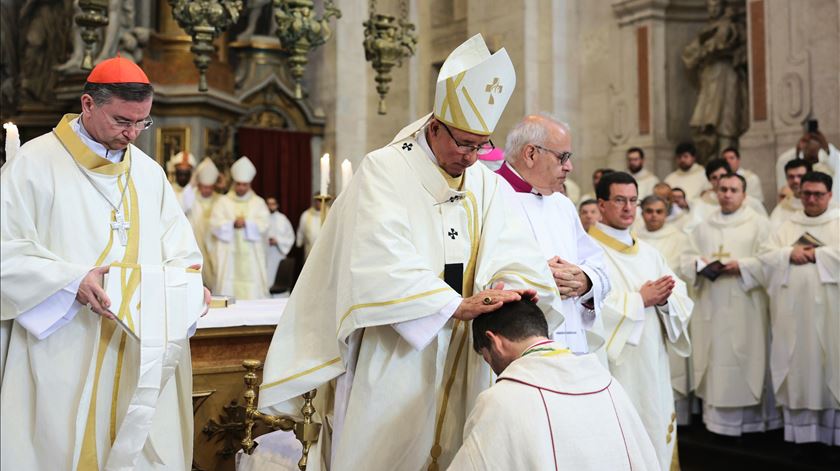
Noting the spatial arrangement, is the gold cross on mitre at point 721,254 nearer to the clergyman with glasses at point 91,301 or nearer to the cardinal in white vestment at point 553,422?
the cardinal in white vestment at point 553,422

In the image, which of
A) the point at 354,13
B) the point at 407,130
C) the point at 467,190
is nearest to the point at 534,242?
the point at 467,190

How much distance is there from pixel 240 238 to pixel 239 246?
10 cm

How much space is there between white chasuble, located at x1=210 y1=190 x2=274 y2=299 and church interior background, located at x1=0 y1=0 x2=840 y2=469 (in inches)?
48.4

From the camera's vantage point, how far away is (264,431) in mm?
4719

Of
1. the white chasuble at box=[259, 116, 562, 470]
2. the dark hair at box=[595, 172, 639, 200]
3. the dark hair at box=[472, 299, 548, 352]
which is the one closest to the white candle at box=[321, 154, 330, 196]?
the dark hair at box=[595, 172, 639, 200]

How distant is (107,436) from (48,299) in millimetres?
538

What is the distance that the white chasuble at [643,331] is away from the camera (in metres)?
4.97

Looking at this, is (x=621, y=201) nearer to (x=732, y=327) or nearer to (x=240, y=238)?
(x=732, y=327)

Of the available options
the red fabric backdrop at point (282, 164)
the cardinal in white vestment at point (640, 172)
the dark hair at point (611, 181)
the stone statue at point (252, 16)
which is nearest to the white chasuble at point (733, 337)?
the dark hair at point (611, 181)

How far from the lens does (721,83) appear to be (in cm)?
1186

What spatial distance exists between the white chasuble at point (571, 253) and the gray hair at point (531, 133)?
224mm

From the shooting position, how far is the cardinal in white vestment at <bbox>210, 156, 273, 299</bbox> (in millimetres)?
10820

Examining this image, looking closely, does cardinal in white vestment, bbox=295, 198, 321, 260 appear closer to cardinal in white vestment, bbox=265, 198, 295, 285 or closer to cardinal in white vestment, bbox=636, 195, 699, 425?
cardinal in white vestment, bbox=265, 198, 295, 285

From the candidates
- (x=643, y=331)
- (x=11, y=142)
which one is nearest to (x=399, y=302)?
(x=11, y=142)
